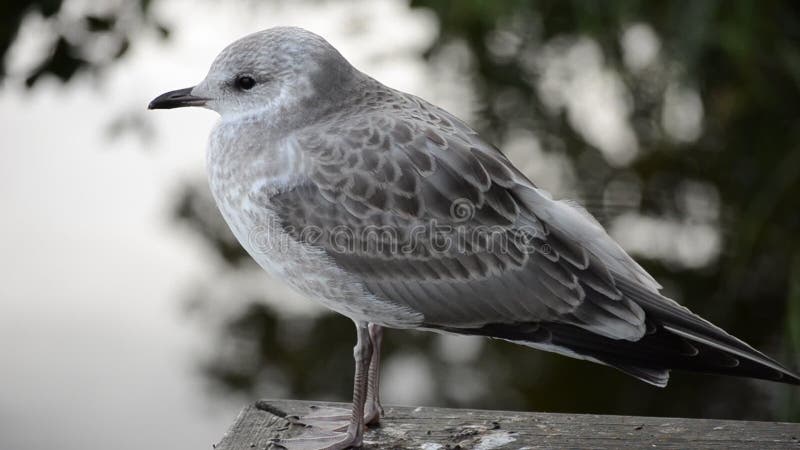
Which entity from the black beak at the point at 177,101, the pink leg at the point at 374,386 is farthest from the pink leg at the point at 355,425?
the black beak at the point at 177,101

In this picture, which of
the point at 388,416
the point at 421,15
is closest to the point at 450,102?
the point at 421,15

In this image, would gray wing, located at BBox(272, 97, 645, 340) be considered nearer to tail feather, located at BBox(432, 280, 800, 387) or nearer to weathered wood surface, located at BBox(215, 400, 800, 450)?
tail feather, located at BBox(432, 280, 800, 387)

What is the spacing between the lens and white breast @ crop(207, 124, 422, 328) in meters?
3.51

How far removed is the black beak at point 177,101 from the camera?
3809 mm

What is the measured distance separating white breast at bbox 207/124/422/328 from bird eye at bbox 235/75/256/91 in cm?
19

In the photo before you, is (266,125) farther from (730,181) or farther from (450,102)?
(730,181)

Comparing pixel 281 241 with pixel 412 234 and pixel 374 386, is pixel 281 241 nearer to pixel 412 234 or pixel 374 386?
pixel 412 234

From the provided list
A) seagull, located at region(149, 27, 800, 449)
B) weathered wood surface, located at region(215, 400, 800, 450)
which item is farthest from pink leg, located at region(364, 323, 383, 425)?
seagull, located at region(149, 27, 800, 449)

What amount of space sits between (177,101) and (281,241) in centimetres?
63

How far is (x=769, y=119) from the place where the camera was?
220 inches

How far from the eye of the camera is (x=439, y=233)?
356 centimetres

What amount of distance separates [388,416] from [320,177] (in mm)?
901

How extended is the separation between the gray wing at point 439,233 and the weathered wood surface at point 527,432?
0.40m

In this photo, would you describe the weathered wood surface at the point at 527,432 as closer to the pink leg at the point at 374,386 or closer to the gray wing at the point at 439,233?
the pink leg at the point at 374,386
